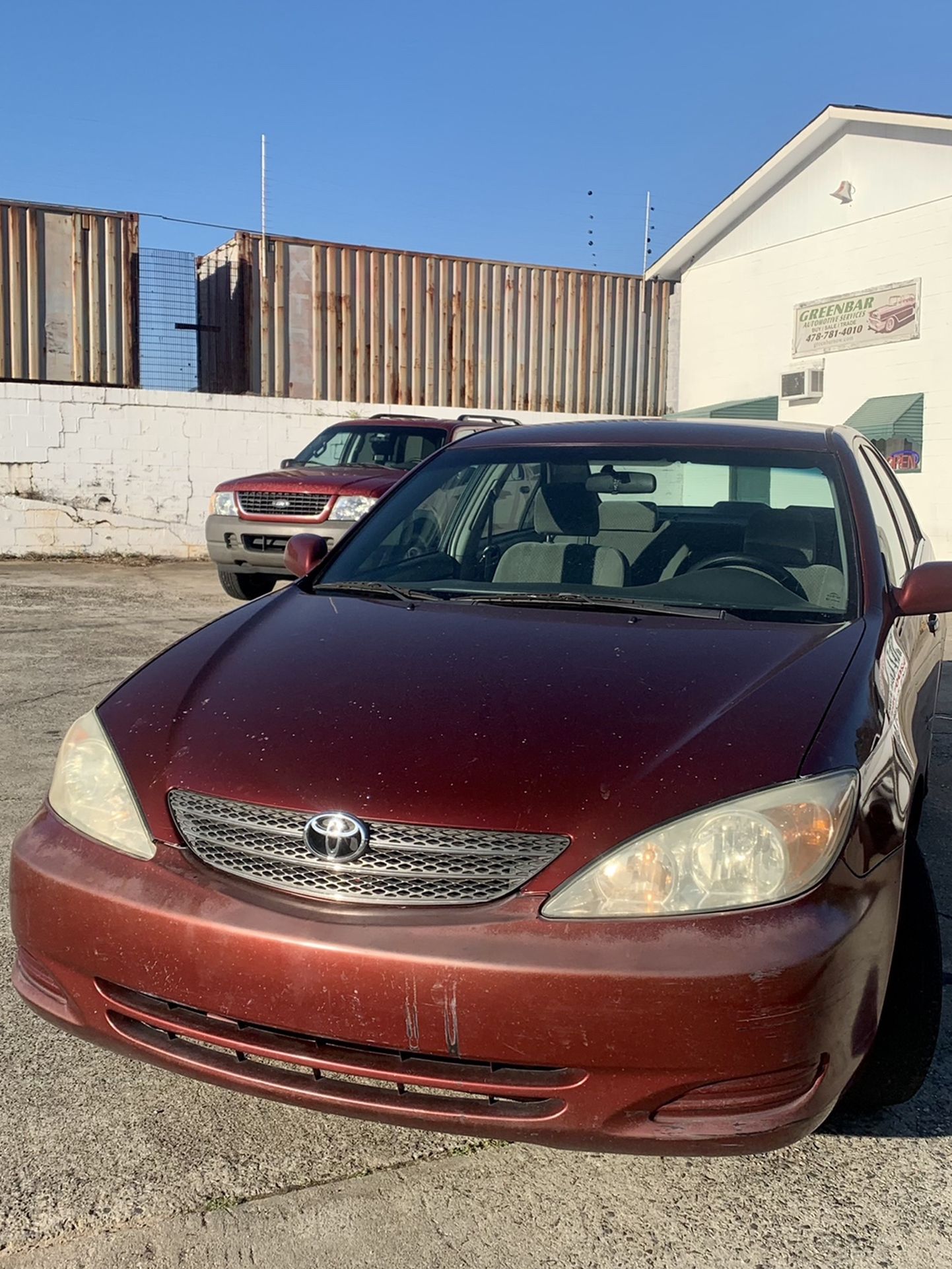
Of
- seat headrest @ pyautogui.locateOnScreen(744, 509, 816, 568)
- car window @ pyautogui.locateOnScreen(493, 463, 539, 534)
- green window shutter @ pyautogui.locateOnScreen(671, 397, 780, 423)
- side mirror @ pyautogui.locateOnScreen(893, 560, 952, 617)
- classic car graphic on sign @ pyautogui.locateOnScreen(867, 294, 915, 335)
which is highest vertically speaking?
classic car graphic on sign @ pyautogui.locateOnScreen(867, 294, 915, 335)

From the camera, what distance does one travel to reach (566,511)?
11.3 feet

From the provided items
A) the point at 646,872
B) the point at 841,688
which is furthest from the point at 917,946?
the point at 646,872

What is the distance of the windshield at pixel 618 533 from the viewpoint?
9.59ft

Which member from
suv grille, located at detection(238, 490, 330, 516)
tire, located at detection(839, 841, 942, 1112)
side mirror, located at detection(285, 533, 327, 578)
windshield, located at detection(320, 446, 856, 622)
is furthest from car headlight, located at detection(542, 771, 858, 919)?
suv grille, located at detection(238, 490, 330, 516)

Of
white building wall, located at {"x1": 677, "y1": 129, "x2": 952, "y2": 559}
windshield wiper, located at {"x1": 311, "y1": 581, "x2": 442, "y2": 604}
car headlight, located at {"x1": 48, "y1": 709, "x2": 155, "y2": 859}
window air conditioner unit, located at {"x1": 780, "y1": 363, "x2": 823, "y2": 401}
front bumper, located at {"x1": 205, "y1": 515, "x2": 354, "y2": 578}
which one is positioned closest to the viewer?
car headlight, located at {"x1": 48, "y1": 709, "x2": 155, "y2": 859}

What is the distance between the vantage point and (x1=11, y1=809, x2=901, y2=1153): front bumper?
177 cm

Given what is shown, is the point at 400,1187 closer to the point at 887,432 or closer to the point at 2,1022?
the point at 2,1022

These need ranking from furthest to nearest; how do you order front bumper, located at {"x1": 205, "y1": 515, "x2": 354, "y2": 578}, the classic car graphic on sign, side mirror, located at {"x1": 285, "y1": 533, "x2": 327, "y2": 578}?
the classic car graphic on sign
front bumper, located at {"x1": 205, "y1": 515, "x2": 354, "y2": 578}
side mirror, located at {"x1": 285, "y1": 533, "x2": 327, "y2": 578}

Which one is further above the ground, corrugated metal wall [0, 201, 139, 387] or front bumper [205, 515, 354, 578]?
corrugated metal wall [0, 201, 139, 387]

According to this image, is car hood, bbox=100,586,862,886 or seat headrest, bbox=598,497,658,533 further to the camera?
seat headrest, bbox=598,497,658,533

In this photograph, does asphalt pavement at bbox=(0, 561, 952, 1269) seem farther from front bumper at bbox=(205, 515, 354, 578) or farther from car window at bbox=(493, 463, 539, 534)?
front bumper at bbox=(205, 515, 354, 578)

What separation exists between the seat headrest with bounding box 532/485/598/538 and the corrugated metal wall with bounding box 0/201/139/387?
12.9 metres

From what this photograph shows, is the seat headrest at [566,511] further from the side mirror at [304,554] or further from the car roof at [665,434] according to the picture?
the side mirror at [304,554]

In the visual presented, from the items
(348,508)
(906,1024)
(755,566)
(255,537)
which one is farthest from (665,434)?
(255,537)
